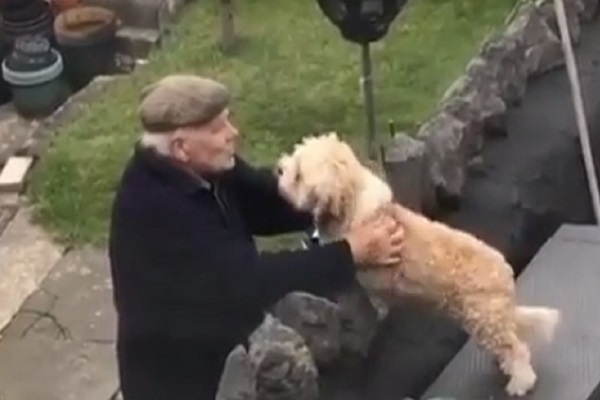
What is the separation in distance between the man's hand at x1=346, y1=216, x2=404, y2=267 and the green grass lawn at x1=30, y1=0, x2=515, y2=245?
2841mm

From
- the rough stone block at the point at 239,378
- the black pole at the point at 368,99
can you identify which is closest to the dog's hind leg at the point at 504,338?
the rough stone block at the point at 239,378

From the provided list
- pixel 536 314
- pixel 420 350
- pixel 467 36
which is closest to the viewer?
pixel 536 314

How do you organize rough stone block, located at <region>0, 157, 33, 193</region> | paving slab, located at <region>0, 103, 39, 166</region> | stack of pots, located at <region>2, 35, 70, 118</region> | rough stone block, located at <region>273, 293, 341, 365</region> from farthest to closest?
stack of pots, located at <region>2, 35, 70, 118</region> → paving slab, located at <region>0, 103, 39, 166</region> → rough stone block, located at <region>0, 157, 33, 193</region> → rough stone block, located at <region>273, 293, 341, 365</region>

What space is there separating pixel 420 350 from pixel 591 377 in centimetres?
50

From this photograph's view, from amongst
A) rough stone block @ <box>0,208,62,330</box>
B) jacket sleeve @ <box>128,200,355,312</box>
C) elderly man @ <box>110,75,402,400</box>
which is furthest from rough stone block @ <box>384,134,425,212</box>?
rough stone block @ <box>0,208,62,330</box>

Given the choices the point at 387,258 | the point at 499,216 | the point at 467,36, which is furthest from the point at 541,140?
the point at 467,36

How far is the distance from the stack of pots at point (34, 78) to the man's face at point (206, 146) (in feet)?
15.5

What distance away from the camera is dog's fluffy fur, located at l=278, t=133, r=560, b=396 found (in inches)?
153

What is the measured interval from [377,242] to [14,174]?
357cm

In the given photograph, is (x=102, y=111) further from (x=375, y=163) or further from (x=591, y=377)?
(x=591, y=377)

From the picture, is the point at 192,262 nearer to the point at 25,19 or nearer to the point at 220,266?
the point at 220,266

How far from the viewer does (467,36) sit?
7.85m

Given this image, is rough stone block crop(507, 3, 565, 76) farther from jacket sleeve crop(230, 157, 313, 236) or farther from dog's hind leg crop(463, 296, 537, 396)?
jacket sleeve crop(230, 157, 313, 236)

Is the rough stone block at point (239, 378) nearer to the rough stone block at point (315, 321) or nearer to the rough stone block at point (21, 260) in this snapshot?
the rough stone block at point (315, 321)
